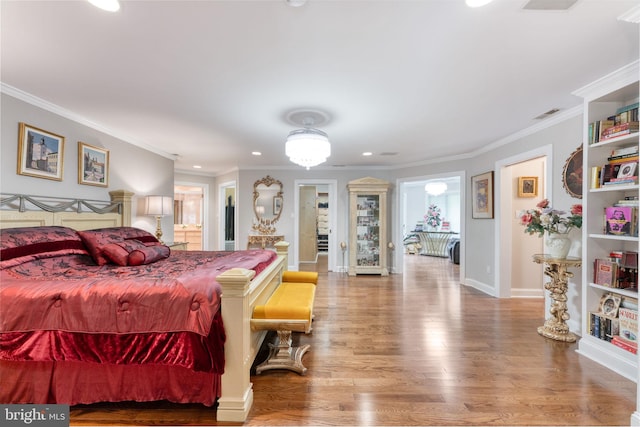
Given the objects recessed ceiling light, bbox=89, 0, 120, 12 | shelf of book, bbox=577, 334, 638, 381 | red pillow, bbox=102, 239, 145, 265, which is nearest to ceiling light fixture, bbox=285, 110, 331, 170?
recessed ceiling light, bbox=89, 0, 120, 12

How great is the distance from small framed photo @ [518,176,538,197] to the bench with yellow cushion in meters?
3.69

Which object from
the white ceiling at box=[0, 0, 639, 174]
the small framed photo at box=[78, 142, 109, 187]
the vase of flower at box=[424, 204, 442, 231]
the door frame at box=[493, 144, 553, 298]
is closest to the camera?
the white ceiling at box=[0, 0, 639, 174]

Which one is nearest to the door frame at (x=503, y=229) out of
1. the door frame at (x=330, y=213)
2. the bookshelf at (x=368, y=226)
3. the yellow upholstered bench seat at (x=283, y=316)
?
the bookshelf at (x=368, y=226)

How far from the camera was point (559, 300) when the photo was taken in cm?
269

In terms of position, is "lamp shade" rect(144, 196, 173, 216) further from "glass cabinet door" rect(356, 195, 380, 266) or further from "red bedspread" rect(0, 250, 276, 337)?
"glass cabinet door" rect(356, 195, 380, 266)

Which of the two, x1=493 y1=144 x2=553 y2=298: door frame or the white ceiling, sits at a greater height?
the white ceiling

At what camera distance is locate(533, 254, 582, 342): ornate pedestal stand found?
8.63 feet

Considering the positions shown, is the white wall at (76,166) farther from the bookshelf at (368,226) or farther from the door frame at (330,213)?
the bookshelf at (368,226)

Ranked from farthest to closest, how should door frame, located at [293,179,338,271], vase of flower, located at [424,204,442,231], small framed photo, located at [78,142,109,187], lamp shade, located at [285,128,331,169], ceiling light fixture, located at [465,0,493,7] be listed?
vase of flower, located at [424,204,442,231]
door frame, located at [293,179,338,271]
small framed photo, located at [78,142,109,187]
lamp shade, located at [285,128,331,169]
ceiling light fixture, located at [465,0,493,7]

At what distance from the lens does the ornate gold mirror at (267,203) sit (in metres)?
6.01

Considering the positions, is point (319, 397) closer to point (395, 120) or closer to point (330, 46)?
point (330, 46)

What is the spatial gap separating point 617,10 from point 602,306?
2.24 metres

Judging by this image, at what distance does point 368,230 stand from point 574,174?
3452 mm

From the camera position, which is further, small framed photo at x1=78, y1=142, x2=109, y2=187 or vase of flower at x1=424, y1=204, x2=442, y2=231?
vase of flower at x1=424, y1=204, x2=442, y2=231
